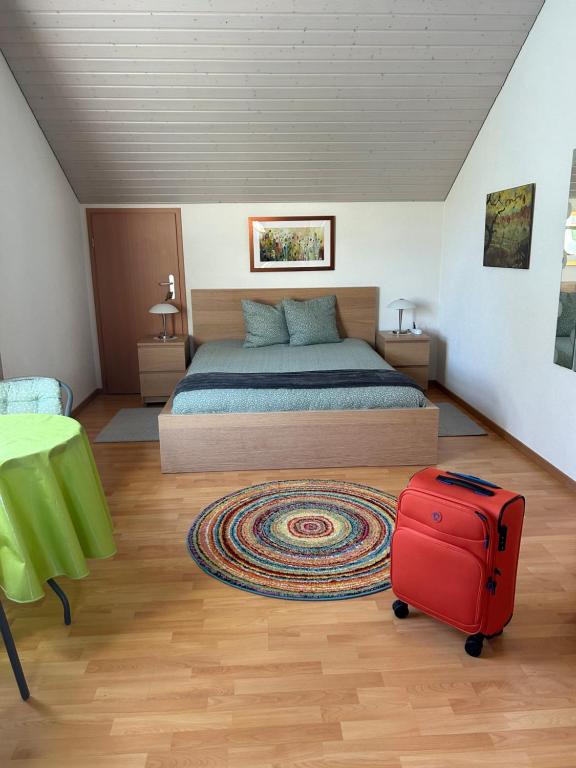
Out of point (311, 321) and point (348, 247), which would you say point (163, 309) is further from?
point (348, 247)

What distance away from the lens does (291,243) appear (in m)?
4.89

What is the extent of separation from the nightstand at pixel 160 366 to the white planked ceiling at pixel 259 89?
4.09 ft

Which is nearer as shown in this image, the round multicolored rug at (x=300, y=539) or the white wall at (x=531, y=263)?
the round multicolored rug at (x=300, y=539)

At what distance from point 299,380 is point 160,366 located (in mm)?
1510

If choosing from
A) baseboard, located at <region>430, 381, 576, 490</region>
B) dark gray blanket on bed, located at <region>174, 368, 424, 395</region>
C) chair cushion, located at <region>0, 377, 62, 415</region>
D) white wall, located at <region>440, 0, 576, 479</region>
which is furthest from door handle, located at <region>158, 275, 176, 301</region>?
chair cushion, located at <region>0, 377, 62, 415</region>

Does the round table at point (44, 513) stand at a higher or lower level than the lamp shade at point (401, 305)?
lower

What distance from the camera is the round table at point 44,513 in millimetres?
1719

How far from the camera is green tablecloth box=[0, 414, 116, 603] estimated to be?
5.67ft

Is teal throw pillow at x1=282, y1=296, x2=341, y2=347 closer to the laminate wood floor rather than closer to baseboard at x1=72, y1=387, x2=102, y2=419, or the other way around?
baseboard at x1=72, y1=387, x2=102, y2=419

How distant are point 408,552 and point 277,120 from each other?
3131mm

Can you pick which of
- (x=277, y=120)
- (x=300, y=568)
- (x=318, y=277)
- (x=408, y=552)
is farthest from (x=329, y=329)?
(x=408, y=552)

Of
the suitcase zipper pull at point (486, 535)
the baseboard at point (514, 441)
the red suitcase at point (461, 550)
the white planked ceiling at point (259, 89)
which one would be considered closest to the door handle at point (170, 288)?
the white planked ceiling at point (259, 89)

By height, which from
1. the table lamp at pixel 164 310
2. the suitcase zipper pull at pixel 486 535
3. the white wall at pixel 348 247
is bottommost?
the suitcase zipper pull at pixel 486 535

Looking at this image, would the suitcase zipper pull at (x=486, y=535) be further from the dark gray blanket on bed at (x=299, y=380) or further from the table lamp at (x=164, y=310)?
the table lamp at (x=164, y=310)
